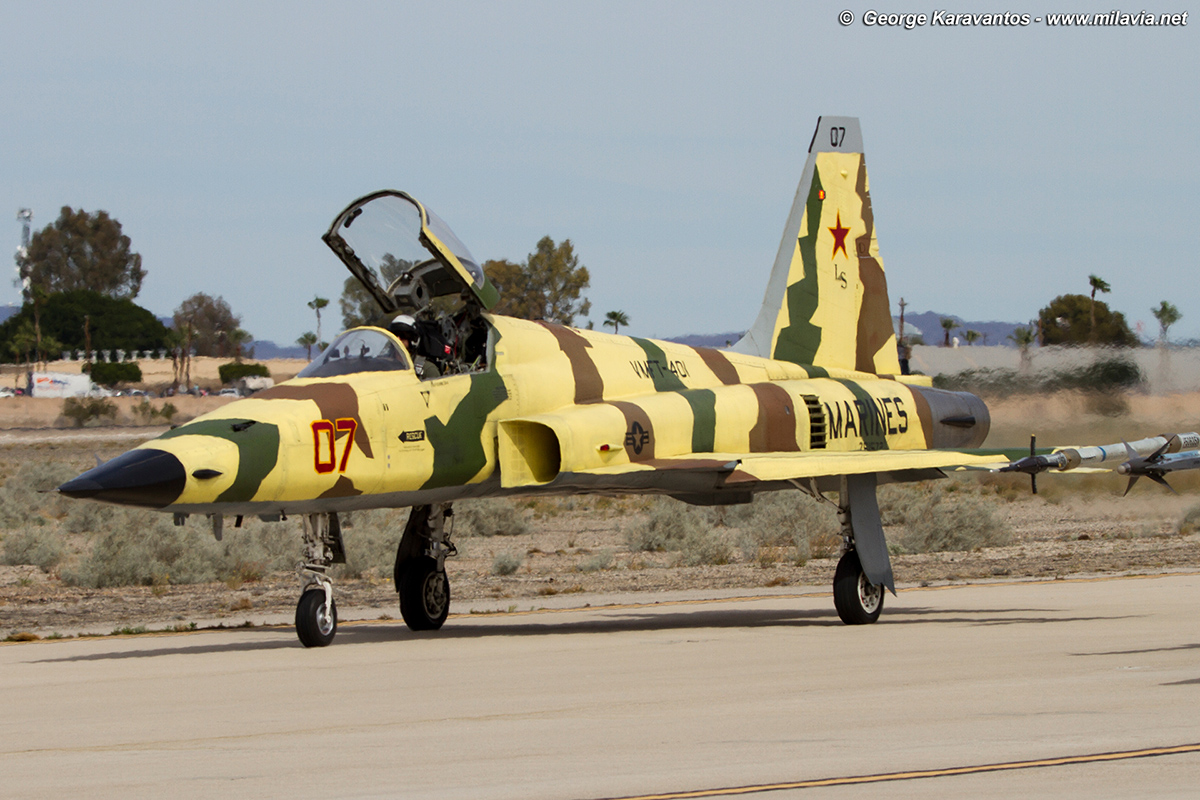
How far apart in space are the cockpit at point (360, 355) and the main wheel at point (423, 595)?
116 inches

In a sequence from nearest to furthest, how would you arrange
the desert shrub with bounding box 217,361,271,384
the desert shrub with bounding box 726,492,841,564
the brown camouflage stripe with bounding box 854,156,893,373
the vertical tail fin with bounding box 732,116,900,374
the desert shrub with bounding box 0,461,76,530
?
the vertical tail fin with bounding box 732,116,900,374 → the brown camouflage stripe with bounding box 854,156,893,373 → the desert shrub with bounding box 726,492,841,564 → the desert shrub with bounding box 0,461,76,530 → the desert shrub with bounding box 217,361,271,384

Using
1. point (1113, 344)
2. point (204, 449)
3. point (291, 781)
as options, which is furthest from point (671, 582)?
point (291, 781)

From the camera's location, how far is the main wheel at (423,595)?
15.5m

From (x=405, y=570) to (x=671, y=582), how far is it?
696cm

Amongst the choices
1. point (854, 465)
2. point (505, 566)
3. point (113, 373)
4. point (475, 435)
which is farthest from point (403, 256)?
point (113, 373)

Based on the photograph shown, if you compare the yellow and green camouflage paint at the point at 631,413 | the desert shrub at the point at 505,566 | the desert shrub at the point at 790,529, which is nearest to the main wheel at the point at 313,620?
the yellow and green camouflage paint at the point at 631,413

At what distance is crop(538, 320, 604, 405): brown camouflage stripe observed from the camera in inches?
599

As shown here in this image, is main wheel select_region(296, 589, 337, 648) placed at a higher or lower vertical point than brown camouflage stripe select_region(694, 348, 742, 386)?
lower

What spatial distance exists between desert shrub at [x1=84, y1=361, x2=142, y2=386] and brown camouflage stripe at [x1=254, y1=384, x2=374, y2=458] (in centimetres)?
11112

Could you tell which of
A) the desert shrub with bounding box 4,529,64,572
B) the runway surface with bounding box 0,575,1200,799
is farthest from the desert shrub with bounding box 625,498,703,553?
the runway surface with bounding box 0,575,1200,799

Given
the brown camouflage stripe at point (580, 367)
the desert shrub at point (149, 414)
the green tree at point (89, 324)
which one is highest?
the green tree at point (89, 324)

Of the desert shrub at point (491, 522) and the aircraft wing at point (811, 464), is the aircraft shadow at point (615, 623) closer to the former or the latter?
the aircraft wing at point (811, 464)

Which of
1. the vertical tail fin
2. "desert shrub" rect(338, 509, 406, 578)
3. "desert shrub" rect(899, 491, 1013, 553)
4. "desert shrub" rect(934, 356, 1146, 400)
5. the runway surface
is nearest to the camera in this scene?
the runway surface

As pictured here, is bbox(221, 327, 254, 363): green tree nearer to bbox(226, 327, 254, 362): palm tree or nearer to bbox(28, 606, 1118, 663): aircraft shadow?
bbox(226, 327, 254, 362): palm tree
